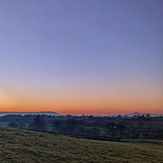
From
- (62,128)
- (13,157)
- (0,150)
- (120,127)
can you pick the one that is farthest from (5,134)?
(62,128)

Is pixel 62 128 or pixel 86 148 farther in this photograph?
pixel 62 128

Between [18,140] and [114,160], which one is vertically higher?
[18,140]

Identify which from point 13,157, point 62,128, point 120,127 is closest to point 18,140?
point 13,157

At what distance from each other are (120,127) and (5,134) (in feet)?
331

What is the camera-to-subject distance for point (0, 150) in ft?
68.5

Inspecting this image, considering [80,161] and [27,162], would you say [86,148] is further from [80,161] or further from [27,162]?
[27,162]

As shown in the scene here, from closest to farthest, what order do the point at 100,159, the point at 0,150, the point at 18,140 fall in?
1. the point at 0,150
2. the point at 100,159
3. the point at 18,140

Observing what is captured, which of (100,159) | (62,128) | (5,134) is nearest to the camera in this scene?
(100,159)

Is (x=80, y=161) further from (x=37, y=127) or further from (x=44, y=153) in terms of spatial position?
(x=37, y=127)

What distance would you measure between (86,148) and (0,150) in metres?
9.29

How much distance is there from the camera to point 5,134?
94.2 feet

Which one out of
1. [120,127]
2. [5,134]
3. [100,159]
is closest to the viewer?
[100,159]

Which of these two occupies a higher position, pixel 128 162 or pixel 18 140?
pixel 18 140

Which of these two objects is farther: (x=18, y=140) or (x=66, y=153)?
(x=18, y=140)
